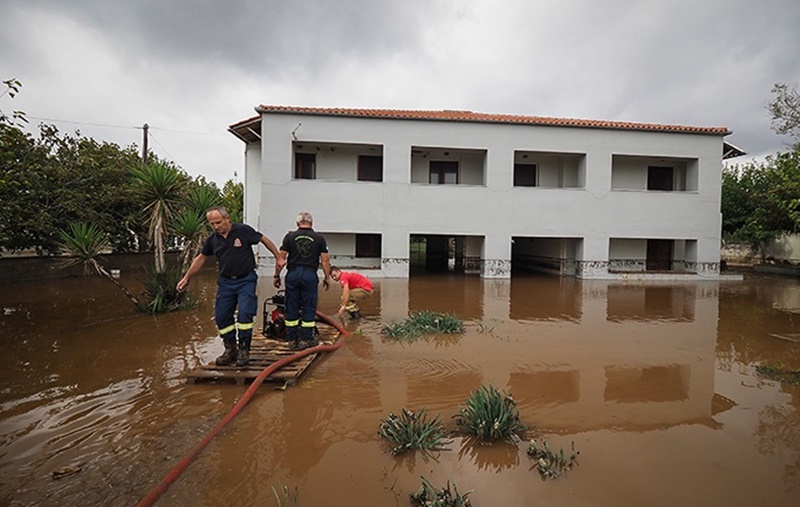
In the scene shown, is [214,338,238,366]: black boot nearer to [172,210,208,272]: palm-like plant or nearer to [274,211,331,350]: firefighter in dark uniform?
[274,211,331,350]: firefighter in dark uniform

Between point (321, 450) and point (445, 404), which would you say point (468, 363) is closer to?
point (445, 404)

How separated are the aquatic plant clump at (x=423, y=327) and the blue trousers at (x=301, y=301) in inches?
61.8

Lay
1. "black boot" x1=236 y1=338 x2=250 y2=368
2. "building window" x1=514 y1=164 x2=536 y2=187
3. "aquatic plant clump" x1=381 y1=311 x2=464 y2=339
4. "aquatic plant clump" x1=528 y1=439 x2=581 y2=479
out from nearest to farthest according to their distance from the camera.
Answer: "aquatic plant clump" x1=528 y1=439 x2=581 y2=479 < "black boot" x1=236 y1=338 x2=250 y2=368 < "aquatic plant clump" x1=381 y1=311 x2=464 y2=339 < "building window" x1=514 y1=164 x2=536 y2=187

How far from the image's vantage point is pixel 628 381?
4.75 m

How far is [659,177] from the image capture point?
1839cm

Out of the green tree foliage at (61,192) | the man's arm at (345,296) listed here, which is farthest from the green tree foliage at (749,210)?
the green tree foliage at (61,192)

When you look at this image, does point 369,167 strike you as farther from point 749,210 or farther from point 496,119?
point 749,210

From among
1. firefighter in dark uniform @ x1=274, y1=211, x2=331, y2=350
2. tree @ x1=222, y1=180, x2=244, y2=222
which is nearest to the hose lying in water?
firefighter in dark uniform @ x1=274, y1=211, x2=331, y2=350

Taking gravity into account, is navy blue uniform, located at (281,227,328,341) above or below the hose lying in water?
above

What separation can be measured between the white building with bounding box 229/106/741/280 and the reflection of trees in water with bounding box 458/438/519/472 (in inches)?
492

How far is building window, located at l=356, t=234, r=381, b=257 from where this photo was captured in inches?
679

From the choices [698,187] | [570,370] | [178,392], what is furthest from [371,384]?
[698,187]

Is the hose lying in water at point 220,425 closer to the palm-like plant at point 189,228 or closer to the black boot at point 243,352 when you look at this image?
the black boot at point 243,352

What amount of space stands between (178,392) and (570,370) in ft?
14.7
